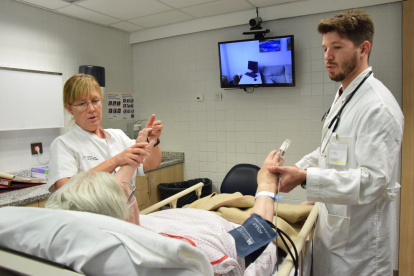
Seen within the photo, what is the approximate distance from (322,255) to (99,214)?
122 cm

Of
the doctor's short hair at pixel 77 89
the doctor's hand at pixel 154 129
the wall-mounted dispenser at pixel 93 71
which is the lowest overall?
the doctor's hand at pixel 154 129

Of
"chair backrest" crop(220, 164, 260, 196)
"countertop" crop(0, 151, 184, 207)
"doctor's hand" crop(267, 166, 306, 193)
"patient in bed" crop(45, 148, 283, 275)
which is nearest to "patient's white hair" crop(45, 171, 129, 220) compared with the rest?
"patient in bed" crop(45, 148, 283, 275)

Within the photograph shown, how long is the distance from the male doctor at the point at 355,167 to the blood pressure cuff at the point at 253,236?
12.5 inches

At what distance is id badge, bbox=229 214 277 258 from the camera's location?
1.02 m

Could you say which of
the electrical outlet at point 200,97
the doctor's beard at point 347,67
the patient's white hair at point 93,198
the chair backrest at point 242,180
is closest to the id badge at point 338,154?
the doctor's beard at point 347,67

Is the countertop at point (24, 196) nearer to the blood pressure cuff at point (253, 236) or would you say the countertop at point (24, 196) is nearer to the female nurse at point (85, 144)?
the female nurse at point (85, 144)

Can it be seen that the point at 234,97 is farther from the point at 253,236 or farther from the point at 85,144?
the point at 253,236

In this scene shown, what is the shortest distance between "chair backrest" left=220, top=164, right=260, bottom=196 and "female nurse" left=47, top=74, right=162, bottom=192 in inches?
58.2

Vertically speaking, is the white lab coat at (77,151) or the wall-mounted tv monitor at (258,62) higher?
the wall-mounted tv monitor at (258,62)

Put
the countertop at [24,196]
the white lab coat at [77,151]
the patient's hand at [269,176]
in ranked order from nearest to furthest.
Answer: the patient's hand at [269,176]
the white lab coat at [77,151]
the countertop at [24,196]

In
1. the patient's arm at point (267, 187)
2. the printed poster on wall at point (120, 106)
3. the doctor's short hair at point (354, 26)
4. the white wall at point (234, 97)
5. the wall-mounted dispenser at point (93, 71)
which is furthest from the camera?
the printed poster on wall at point (120, 106)

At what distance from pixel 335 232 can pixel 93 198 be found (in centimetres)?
114

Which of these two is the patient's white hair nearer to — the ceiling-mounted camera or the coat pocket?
the coat pocket

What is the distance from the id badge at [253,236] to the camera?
3.36ft
